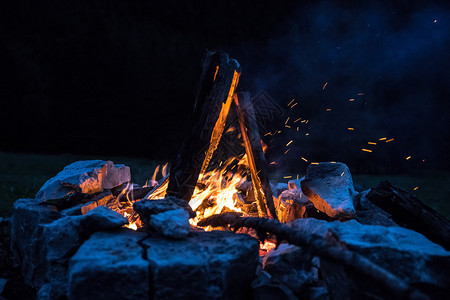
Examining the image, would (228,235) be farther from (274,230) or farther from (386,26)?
(386,26)

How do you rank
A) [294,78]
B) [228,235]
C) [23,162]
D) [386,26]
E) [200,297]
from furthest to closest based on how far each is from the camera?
[23,162], [294,78], [386,26], [228,235], [200,297]

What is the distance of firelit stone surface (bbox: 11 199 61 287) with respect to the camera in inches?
93.2

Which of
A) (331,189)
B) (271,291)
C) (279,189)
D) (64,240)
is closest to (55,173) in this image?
(279,189)

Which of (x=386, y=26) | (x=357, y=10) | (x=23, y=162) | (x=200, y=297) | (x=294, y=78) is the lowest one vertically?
(x=23, y=162)

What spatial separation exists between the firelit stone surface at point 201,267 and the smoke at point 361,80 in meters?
3.73

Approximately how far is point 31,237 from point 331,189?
112 inches

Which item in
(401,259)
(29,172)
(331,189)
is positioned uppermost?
(331,189)

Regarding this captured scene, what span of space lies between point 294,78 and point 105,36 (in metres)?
6.85

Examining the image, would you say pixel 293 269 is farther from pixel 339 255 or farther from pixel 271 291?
pixel 339 255

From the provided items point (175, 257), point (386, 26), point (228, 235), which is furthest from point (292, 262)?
point (386, 26)

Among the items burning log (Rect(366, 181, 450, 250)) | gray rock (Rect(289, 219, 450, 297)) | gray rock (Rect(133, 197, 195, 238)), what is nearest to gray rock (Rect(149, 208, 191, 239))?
gray rock (Rect(133, 197, 195, 238))

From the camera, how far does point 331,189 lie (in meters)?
3.07

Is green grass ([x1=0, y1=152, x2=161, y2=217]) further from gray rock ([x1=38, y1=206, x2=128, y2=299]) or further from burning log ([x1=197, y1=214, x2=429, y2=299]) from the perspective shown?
burning log ([x1=197, y1=214, x2=429, y2=299])

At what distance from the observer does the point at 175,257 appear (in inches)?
71.6
